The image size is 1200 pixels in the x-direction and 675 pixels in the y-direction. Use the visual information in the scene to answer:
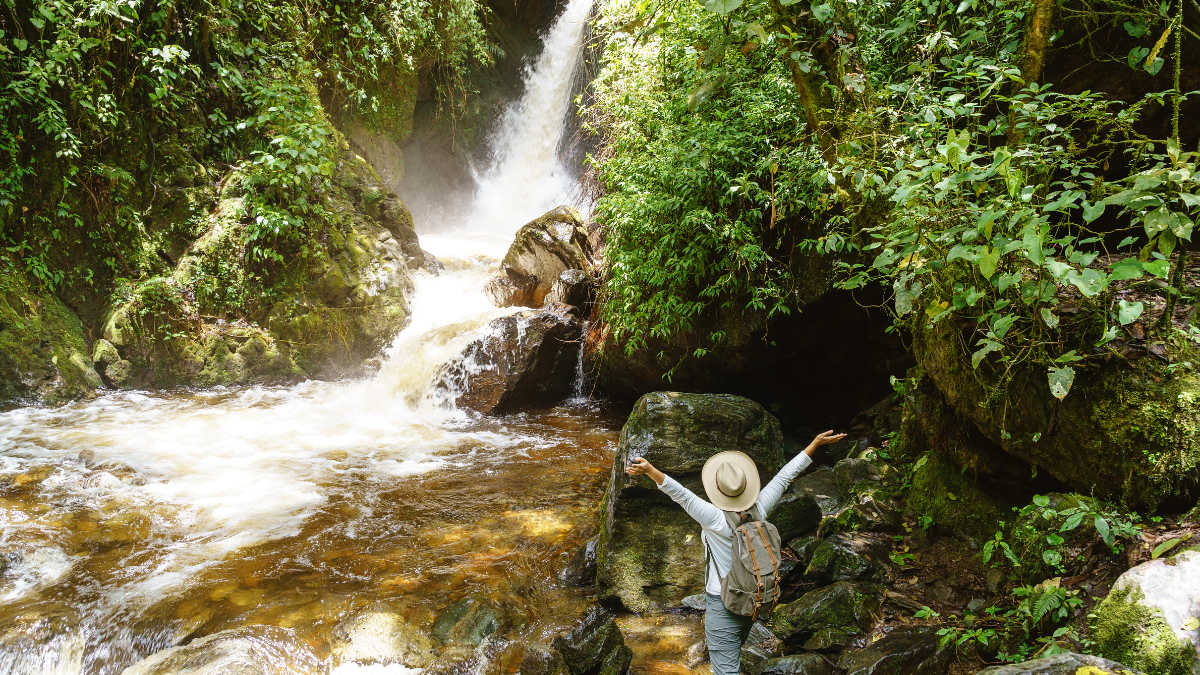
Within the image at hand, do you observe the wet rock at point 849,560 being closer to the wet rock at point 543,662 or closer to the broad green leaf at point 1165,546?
the broad green leaf at point 1165,546

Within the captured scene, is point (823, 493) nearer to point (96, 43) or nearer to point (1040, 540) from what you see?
point (1040, 540)

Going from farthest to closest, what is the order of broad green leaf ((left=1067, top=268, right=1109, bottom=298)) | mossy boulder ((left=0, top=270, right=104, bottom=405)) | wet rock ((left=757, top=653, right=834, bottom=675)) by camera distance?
mossy boulder ((left=0, top=270, right=104, bottom=405)) < wet rock ((left=757, top=653, right=834, bottom=675)) < broad green leaf ((left=1067, top=268, right=1109, bottom=298))

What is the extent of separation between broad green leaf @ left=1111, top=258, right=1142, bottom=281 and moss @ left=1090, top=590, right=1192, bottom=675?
1.21 m

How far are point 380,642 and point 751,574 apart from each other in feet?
7.44

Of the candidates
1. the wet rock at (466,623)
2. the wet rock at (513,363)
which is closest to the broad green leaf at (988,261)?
the wet rock at (466,623)

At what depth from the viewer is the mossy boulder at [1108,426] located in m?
2.55

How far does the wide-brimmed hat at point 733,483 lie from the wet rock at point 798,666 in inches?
39.4

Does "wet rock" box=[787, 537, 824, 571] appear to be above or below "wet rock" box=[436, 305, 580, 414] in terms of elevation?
below

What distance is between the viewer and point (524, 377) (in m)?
8.02

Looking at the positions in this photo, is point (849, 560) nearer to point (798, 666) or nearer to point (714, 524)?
point (798, 666)

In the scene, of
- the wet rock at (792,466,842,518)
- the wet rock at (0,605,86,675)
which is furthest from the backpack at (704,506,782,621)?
the wet rock at (0,605,86,675)

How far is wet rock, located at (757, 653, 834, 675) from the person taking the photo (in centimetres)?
296

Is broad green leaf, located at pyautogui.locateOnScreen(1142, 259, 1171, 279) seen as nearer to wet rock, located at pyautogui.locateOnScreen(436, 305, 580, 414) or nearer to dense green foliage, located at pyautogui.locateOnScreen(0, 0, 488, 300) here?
wet rock, located at pyautogui.locateOnScreen(436, 305, 580, 414)

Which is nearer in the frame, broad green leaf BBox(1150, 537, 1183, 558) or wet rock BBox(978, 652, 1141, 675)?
wet rock BBox(978, 652, 1141, 675)
